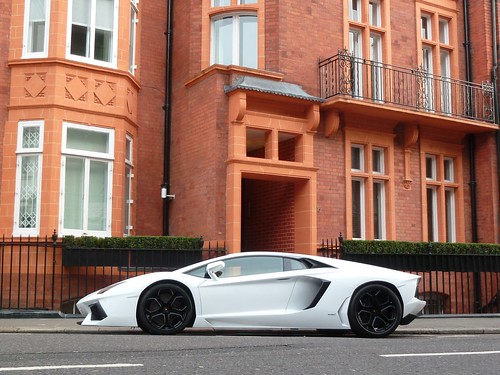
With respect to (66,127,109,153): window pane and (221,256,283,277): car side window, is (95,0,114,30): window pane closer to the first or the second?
(66,127,109,153): window pane

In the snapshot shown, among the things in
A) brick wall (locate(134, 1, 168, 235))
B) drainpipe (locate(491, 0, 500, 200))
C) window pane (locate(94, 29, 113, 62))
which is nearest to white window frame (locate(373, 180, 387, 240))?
drainpipe (locate(491, 0, 500, 200))

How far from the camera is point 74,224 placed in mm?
14195

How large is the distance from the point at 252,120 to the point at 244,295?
259 inches

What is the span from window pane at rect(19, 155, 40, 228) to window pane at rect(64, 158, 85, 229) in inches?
23.7

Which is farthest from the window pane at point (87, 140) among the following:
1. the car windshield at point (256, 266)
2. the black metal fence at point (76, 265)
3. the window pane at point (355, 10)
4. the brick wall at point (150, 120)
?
the window pane at point (355, 10)

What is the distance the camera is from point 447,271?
49.5ft

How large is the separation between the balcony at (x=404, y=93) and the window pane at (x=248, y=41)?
1.64m

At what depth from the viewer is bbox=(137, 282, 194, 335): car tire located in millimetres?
9023

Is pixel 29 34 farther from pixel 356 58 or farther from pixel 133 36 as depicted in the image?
pixel 356 58

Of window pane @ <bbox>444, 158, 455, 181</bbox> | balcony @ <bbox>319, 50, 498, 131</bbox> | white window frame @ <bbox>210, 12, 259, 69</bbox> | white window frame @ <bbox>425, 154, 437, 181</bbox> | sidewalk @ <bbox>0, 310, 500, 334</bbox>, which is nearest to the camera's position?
sidewalk @ <bbox>0, 310, 500, 334</bbox>

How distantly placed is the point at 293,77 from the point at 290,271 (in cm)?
755

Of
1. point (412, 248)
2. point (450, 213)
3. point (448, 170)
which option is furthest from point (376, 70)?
point (412, 248)

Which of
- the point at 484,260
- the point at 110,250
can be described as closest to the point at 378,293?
the point at 110,250

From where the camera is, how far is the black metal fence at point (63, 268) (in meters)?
13.0
